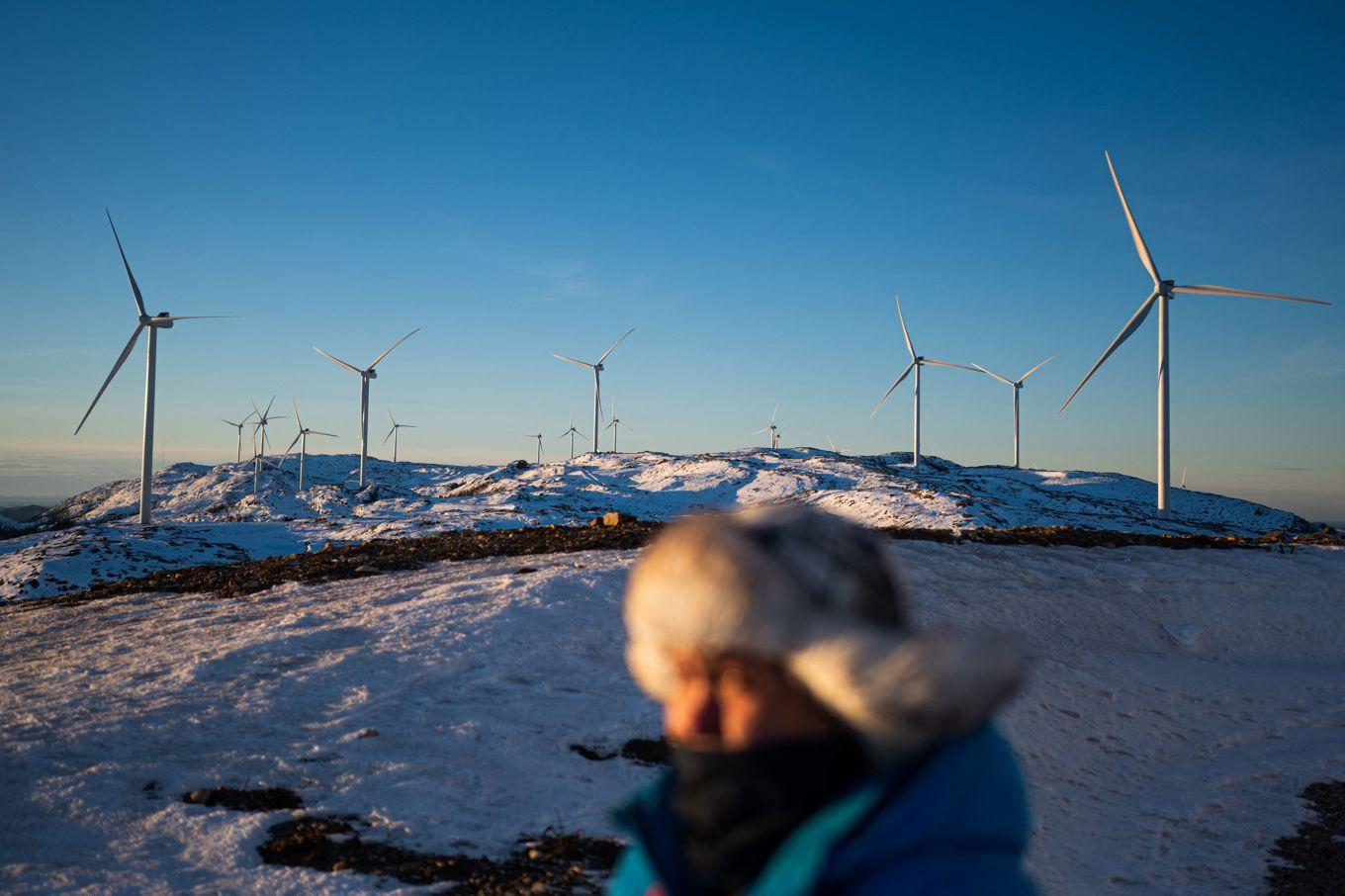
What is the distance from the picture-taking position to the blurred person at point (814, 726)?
1331mm

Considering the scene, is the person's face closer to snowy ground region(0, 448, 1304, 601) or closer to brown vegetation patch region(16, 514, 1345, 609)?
snowy ground region(0, 448, 1304, 601)

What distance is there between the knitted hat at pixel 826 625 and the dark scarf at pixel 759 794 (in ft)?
0.30

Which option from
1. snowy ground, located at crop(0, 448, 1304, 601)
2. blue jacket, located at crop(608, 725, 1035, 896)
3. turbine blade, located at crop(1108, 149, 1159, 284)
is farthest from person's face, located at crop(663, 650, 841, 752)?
turbine blade, located at crop(1108, 149, 1159, 284)

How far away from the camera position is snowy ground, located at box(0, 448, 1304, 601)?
26109mm

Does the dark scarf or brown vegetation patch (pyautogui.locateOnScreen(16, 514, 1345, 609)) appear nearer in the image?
the dark scarf

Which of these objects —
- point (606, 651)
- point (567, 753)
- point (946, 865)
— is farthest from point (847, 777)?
point (606, 651)

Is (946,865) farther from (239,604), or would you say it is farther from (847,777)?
(239,604)

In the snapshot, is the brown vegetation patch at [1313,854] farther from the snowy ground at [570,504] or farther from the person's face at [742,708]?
the person's face at [742,708]

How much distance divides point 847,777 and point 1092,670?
10634 mm

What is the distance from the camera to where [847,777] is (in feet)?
4.79

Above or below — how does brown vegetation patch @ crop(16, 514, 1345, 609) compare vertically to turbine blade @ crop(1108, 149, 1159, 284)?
below

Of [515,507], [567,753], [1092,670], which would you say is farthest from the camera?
[515,507]

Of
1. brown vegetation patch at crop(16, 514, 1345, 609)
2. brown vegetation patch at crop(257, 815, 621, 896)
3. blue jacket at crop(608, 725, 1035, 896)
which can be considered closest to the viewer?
blue jacket at crop(608, 725, 1035, 896)

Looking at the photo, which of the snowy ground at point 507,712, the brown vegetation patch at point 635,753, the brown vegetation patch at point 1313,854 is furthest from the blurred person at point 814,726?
the brown vegetation patch at point 1313,854
